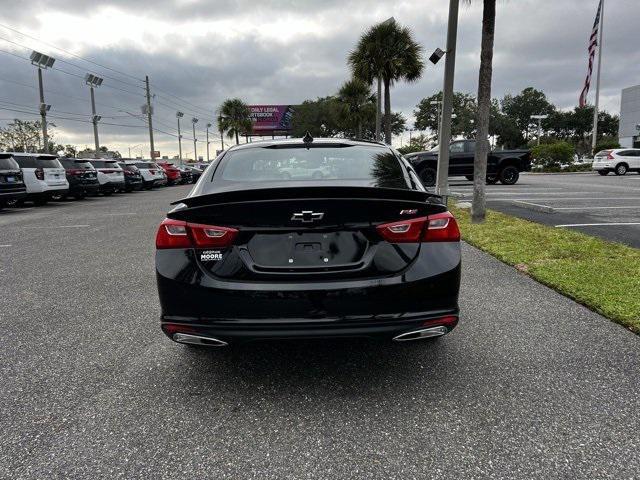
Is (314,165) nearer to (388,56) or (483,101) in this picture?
(483,101)

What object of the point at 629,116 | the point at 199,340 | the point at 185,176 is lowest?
the point at 199,340

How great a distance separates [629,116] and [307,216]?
78761 mm

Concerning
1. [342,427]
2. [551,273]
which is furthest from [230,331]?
[551,273]

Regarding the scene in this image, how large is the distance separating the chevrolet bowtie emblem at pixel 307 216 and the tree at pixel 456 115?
271 ft

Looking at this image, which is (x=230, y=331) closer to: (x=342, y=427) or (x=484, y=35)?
(x=342, y=427)

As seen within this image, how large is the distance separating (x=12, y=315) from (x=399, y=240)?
148 inches

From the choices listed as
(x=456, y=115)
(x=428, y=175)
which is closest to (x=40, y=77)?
(x=428, y=175)

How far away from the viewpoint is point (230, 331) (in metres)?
2.53

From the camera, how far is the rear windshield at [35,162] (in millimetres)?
14789

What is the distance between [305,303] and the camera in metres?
2.47

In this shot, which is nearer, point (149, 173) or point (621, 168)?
point (149, 173)

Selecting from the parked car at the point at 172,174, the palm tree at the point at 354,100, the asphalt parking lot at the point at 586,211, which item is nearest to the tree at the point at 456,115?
the palm tree at the point at 354,100

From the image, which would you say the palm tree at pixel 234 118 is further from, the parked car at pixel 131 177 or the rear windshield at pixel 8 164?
the rear windshield at pixel 8 164

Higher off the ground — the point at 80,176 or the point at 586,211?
the point at 80,176
